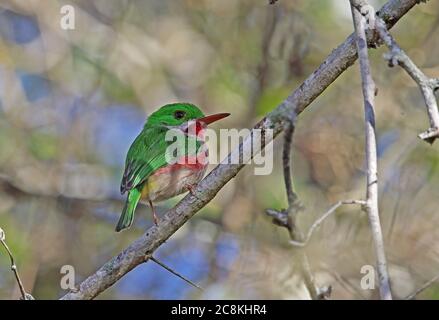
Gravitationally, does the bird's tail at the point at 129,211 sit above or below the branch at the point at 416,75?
above

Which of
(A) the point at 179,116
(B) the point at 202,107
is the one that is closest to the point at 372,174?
(A) the point at 179,116

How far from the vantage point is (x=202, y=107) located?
19.5 ft

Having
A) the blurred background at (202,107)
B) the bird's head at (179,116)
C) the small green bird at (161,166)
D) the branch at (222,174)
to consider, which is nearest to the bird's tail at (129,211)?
the small green bird at (161,166)

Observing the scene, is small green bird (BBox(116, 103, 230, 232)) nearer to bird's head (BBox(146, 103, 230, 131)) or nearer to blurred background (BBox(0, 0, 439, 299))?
bird's head (BBox(146, 103, 230, 131))

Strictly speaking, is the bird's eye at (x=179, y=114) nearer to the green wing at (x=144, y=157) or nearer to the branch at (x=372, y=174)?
the green wing at (x=144, y=157)

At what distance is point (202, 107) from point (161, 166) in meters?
1.98

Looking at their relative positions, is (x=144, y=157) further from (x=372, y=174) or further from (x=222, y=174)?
(x=372, y=174)

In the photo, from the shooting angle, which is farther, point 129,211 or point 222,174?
point 129,211

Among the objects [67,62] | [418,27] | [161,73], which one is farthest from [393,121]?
[67,62]

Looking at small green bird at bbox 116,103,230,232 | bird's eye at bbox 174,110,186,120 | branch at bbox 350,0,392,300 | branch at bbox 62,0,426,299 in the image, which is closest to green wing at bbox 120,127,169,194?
small green bird at bbox 116,103,230,232

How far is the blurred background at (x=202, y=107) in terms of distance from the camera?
17.4 feet

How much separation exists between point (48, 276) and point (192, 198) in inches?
119

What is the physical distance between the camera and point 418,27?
5.81 m

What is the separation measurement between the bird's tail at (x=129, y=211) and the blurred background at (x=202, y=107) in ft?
4.31
